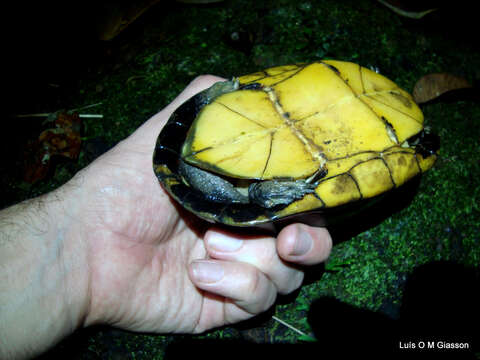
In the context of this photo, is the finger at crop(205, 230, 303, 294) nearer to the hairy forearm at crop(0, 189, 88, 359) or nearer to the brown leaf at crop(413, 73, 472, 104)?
the hairy forearm at crop(0, 189, 88, 359)

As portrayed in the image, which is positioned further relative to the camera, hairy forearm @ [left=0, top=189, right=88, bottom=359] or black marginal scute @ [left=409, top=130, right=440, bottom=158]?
black marginal scute @ [left=409, top=130, right=440, bottom=158]

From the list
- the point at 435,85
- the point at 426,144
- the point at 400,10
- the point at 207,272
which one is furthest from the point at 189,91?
the point at 400,10

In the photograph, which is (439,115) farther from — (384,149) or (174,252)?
(174,252)

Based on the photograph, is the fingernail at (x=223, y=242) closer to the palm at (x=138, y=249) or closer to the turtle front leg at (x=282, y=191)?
the palm at (x=138, y=249)

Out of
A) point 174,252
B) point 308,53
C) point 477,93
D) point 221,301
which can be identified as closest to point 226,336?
point 221,301

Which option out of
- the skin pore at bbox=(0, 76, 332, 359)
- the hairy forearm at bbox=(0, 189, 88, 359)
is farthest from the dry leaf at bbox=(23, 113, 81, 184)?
the hairy forearm at bbox=(0, 189, 88, 359)

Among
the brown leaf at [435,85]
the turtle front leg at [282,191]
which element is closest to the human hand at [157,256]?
the turtle front leg at [282,191]

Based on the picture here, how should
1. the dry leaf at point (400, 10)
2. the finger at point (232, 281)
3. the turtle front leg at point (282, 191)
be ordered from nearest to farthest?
the turtle front leg at point (282, 191) < the finger at point (232, 281) < the dry leaf at point (400, 10)
